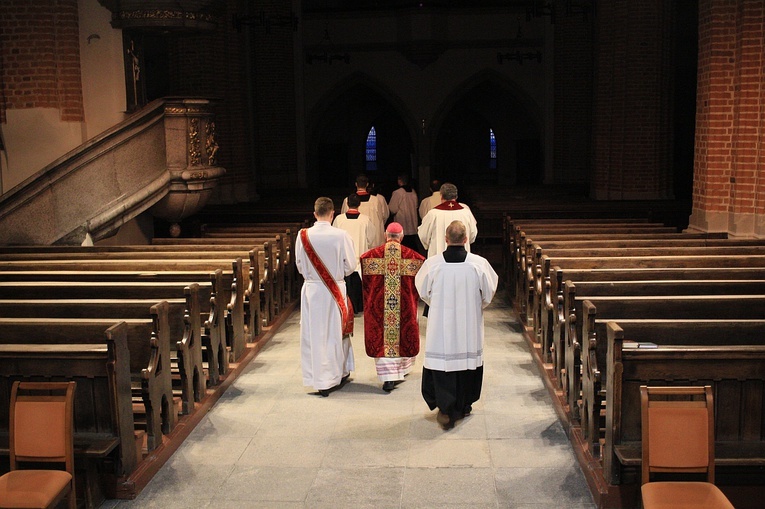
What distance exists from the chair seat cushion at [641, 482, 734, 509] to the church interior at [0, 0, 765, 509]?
0.43 feet

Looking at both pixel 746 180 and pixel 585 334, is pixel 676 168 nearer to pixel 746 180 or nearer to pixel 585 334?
pixel 746 180

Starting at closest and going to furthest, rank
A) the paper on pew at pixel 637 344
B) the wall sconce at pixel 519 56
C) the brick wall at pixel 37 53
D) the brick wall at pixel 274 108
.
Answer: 1. the paper on pew at pixel 637 344
2. the brick wall at pixel 37 53
3. the brick wall at pixel 274 108
4. the wall sconce at pixel 519 56

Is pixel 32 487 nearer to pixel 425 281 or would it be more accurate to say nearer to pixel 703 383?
pixel 425 281

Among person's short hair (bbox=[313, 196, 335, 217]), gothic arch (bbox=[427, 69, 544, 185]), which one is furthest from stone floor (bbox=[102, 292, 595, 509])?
gothic arch (bbox=[427, 69, 544, 185])

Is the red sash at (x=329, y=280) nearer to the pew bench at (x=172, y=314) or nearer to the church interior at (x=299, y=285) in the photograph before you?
the church interior at (x=299, y=285)

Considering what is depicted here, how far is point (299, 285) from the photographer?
11727mm

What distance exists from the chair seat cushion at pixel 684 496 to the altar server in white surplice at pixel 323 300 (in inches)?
145

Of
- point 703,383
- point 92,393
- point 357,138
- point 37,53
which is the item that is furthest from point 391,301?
point 357,138

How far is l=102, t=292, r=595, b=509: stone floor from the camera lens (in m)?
5.45

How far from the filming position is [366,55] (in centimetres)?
2412

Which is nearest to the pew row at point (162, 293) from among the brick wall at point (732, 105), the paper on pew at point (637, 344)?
the paper on pew at point (637, 344)

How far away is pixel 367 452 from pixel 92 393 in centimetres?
195

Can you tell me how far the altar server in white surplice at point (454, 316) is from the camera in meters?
6.61

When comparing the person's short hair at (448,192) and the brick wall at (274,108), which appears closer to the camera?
the person's short hair at (448,192)
